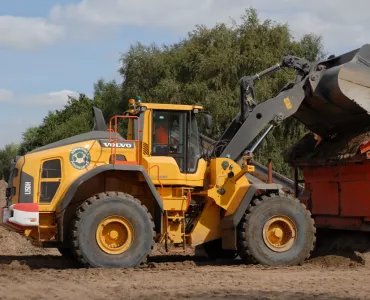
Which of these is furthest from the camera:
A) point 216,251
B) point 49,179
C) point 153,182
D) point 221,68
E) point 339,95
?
point 221,68

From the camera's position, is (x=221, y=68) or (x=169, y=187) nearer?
(x=169, y=187)

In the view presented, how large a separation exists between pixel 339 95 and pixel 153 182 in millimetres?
3590

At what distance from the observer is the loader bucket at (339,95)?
40.0ft

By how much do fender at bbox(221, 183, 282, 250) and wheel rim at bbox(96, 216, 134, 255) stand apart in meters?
1.75

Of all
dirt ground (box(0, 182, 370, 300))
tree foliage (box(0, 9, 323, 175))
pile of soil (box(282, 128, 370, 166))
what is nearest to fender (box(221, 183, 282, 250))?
dirt ground (box(0, 182, 370, 300))

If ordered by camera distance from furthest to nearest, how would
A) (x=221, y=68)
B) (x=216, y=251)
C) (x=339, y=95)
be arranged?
(x=221, y=68)
(x=216, y=251)
(x=339, y=95)

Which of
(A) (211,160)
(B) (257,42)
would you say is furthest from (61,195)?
(B) (257,42)

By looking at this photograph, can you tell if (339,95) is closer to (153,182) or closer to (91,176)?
(153,182)

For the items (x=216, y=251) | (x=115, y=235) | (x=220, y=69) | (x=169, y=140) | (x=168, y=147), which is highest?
(x=220, y=69)

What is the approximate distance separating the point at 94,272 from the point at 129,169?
181 centimetres

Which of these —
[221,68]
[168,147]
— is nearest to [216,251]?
[168,147]

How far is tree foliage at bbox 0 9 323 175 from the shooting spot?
28.9 metres

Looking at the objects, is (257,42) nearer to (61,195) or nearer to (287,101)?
(287,101)

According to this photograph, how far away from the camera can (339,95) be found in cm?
1230
